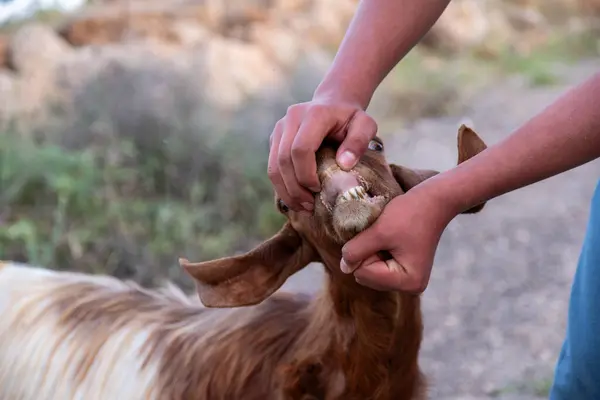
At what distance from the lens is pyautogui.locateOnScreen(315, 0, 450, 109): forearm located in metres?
2.01

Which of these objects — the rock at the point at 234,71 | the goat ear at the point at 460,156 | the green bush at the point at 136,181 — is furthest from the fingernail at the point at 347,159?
the rock at the point at 234,71

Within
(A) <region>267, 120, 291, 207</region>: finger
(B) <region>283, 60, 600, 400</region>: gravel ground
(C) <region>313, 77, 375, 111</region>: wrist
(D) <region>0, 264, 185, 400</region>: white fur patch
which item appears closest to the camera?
(A) <region>267, 120, 291, 207</region>: finger

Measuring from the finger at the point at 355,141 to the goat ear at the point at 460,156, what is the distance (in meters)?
0.28

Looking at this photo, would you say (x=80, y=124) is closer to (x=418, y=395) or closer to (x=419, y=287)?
(x=418, y=395)

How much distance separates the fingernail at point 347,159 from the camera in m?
1.76

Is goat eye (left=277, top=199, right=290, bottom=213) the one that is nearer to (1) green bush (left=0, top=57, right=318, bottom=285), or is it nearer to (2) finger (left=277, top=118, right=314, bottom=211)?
(2) finger (left=277, top=118, right=314, bottom=211)

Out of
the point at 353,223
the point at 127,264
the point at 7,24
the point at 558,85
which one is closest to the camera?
the point at 353,223

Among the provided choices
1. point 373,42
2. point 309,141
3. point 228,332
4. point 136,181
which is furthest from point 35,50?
point 309,141

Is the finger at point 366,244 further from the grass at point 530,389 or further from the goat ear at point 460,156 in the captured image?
the grass at point 530,389

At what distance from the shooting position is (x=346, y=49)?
2.06m

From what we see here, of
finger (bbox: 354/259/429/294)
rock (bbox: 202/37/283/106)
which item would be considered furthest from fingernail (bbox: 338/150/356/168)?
rock (bbox: 202/37/283/106)

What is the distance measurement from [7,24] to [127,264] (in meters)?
4.77

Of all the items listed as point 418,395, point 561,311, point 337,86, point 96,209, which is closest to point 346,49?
point 337,86

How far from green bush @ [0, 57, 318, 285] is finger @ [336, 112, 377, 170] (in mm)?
3257
